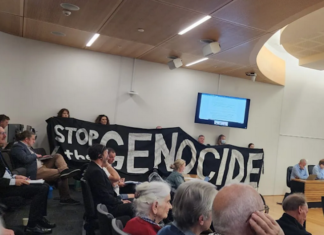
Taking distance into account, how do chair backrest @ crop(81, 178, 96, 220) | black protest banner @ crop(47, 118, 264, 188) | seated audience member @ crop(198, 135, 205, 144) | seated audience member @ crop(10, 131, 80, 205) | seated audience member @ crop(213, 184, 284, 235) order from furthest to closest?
seated audience member @ crop(198, 135, 205, 144) → black protest banner @ crop(47, 118, 264, 188) → seated audience member @ crop(10, 131, 80, 205) → chair backrest @ crop(81, 178, 96, 220) → seated audience member @ crop(213, 184, 284, 235)

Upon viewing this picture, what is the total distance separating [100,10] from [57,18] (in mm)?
859

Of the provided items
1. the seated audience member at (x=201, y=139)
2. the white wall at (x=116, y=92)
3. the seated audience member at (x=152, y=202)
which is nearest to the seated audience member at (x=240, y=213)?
the seated audience member at (x=152, y=202)

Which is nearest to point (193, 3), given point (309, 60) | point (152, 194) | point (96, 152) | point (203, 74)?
point (96, 152)

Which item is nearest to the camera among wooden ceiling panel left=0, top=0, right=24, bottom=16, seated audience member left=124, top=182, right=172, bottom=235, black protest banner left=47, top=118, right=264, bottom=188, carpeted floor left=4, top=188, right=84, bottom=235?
seated audience member left=124, top=182, right=172, bottom=235

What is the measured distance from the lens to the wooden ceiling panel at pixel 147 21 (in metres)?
3.68

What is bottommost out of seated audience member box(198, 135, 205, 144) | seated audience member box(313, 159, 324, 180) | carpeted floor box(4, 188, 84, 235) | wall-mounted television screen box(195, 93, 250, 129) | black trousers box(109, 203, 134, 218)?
carpeted floor box(4, 188, 84, 235)

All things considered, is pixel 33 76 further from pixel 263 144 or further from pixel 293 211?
pixel 263 144

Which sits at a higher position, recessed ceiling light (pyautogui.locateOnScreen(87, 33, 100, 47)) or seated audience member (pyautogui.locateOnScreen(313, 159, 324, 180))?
recessed ceiling light (pyautogui.locateOnScreen(87, 33, 100, 47))

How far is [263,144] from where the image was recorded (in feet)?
26.2

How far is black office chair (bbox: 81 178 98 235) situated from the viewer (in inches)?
116

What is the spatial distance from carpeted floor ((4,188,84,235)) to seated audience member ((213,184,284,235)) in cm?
303

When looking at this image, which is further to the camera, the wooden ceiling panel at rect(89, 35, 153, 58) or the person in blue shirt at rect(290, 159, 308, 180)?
the person in blue shirt at rect(290, 159, 308, 180)

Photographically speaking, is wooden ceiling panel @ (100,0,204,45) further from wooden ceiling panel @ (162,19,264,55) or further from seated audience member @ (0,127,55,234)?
seated audience member @ (0,127,55,234)

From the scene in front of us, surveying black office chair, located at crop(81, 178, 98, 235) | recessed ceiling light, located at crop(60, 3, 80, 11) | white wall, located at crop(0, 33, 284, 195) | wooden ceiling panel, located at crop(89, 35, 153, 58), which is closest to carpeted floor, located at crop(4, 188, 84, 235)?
black office chair, located at crop(81, 178, 98, 235)
